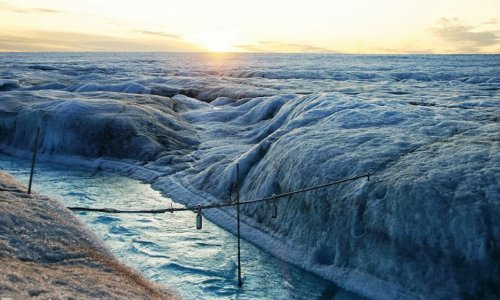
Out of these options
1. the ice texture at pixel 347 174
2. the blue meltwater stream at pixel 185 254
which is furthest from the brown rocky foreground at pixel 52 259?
the ice texture at pixel 347 174

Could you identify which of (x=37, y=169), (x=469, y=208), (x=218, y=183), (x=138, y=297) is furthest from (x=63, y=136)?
(x=469, y=208)

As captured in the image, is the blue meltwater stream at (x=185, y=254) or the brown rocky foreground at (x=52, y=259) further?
the blue meltwater stream at (x=185, y=254)

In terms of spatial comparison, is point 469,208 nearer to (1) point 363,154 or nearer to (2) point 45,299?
(1) point 363,154

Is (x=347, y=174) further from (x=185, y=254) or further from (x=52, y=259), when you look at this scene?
(x=52, y=259)

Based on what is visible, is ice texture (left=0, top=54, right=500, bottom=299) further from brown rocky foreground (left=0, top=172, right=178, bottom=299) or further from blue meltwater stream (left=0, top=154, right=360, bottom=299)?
brown rocky foreground (left=0, top=172, right=178, bottom=299)

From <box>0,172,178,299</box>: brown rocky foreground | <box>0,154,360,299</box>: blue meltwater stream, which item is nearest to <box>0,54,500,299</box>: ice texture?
<box>0,154,360,299</box>: blue meltwater stream

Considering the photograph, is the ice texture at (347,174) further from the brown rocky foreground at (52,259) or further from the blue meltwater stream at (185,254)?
the brown rocky foreground at (52,259)
